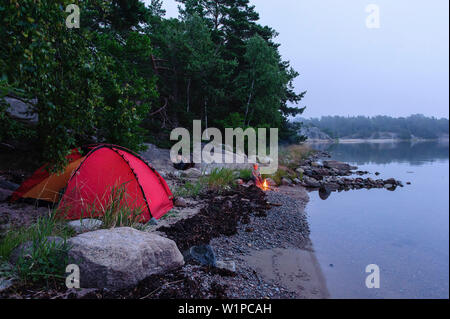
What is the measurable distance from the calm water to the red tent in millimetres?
3903

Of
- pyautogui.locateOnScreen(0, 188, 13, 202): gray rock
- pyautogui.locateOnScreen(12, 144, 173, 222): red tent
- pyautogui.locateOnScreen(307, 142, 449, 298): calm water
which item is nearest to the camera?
pyautogui.locateOnScreen(307, 142, 449, 298): calm water

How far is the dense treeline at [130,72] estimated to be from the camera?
3.50 metres

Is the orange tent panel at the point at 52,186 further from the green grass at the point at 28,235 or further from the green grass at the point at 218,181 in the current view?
the green grass at the point at 218,181

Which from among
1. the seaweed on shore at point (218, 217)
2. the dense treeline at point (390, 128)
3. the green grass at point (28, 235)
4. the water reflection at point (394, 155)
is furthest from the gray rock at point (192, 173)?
the dense treeline at point (390, 128)

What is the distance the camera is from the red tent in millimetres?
5131

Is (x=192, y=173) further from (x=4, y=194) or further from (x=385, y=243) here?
(x=385, y=243)

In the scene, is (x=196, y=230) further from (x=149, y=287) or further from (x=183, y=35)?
(x=183, y=35)

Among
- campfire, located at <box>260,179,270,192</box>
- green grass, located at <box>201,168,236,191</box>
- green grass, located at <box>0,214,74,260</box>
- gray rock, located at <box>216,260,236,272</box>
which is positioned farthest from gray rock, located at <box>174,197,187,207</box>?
campfire, located at <box>260,179,270,192</box>

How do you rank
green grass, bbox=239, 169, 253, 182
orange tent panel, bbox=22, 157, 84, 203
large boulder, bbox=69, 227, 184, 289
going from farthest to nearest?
green grass, bbox=239, 169, 253, 182 < orange tent panel, bbox=22, 157, 84, 203 < large boulder, bbox=69, 227, 184, 289

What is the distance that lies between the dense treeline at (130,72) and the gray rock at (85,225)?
1.25 meters

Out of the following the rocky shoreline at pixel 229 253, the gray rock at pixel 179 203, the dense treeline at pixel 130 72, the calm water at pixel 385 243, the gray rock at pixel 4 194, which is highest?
the dense treeline at pixel 130 72

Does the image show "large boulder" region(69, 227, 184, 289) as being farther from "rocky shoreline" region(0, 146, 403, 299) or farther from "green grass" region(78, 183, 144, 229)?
"green grass" region(78, 183, 144, 229)

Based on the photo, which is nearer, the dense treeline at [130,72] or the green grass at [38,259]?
the green grass at [38,259]
